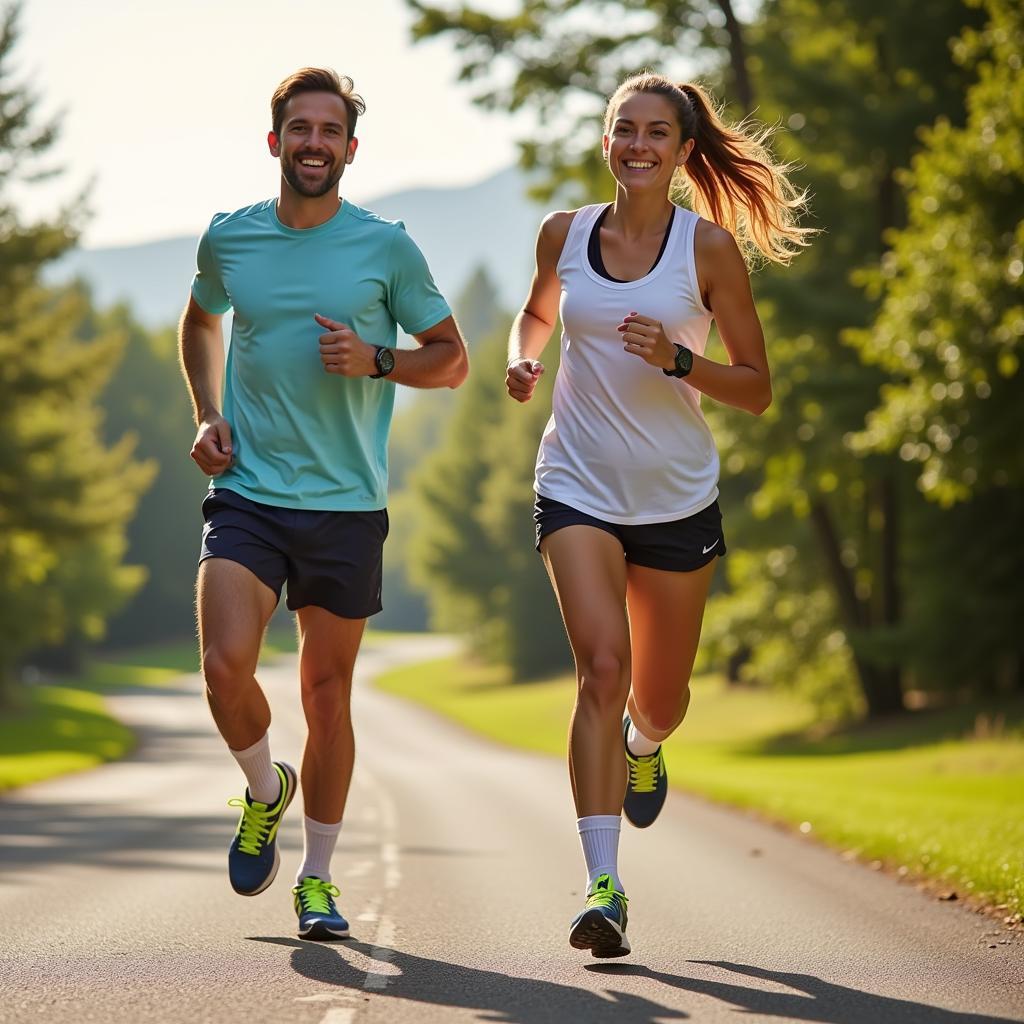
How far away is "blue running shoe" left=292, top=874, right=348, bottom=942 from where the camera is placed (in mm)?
6418

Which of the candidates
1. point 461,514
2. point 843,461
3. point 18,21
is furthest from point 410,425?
point 843,461

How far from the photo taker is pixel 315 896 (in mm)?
6438

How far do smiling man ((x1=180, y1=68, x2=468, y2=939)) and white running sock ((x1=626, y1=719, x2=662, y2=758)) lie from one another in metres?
1.39

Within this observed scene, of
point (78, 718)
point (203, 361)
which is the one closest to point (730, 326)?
point (203, 361)

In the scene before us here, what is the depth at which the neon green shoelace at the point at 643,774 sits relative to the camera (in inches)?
286

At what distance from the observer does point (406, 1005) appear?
5.15 m

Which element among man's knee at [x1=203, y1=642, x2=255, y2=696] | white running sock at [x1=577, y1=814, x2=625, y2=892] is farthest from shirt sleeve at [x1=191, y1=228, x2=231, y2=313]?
white running sock at [x1=577, y1=814, x2=625, y2=892]

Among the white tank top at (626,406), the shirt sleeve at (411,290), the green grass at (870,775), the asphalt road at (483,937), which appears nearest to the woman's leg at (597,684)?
the white tank top at (626,406)

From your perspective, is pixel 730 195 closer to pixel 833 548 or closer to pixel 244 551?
pixel 244 551

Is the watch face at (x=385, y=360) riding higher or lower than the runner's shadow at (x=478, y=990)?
higher

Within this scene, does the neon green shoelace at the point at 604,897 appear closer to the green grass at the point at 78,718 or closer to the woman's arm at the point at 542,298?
the woman's arm at the point at 542,298

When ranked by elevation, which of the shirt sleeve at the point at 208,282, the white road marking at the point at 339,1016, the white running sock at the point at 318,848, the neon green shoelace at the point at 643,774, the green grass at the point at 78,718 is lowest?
the green grass at the point at 78,718

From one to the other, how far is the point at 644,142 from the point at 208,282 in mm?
1722

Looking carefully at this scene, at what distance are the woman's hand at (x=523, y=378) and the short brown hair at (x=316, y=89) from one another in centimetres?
108
